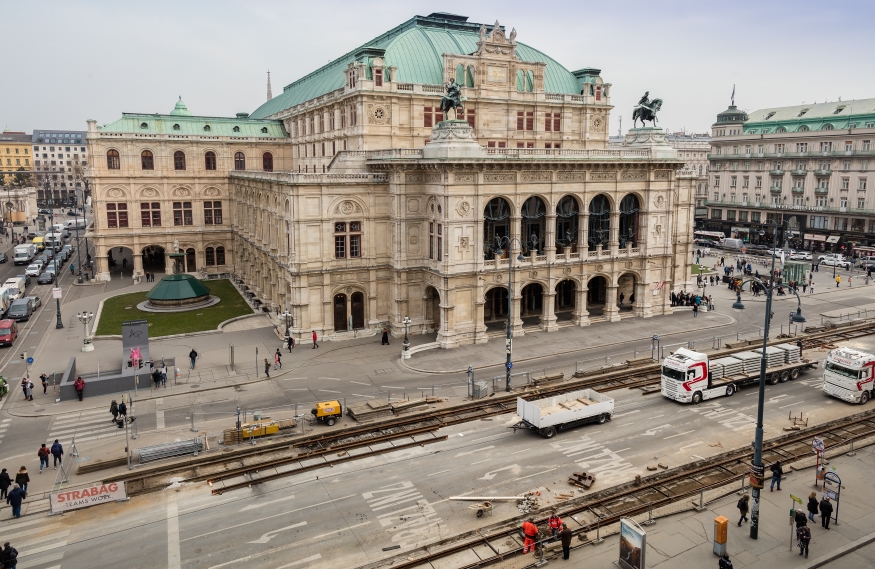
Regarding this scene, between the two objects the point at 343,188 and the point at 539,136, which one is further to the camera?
the point at 539,136

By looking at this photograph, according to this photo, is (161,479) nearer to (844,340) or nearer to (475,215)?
(475,215)

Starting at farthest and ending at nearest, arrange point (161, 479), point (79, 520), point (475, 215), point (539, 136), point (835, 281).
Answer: point (835, 281) < point (539, 136) < point (475, 215) < point (161, 479) < point (79, 520)

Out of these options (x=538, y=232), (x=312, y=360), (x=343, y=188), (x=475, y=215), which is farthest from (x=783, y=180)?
(x=312, y=360)

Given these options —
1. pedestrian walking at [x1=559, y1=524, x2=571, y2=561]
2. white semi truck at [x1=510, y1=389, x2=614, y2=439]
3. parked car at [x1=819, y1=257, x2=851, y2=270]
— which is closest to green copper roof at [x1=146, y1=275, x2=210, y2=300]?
white semi truck at [x1=510, y1=389, x2=614, y2=439]

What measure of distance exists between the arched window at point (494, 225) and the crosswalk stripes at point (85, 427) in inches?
1246

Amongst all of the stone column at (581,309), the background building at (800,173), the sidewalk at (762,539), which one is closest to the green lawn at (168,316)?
the stone column at (581,309)

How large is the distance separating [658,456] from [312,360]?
26.8 m

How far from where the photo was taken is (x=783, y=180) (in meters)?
112

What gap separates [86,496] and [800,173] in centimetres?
11255

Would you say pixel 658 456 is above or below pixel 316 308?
below

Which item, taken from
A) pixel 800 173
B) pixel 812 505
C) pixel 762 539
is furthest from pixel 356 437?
pixel 800 173

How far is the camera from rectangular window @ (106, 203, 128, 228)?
8325 centimetres

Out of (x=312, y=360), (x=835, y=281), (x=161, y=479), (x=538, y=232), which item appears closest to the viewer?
(x=161, y=479)

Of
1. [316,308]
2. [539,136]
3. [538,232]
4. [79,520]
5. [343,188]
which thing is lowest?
[79,520]
